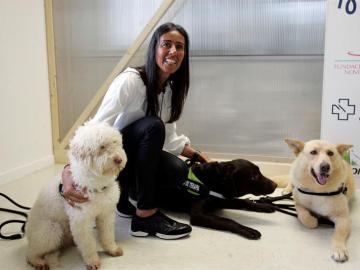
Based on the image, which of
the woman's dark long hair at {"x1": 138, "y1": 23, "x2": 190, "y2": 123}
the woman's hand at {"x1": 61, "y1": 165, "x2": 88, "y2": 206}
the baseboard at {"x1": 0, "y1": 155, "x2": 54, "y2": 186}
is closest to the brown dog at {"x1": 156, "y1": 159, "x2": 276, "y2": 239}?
the woman's dark long hair at {"x1": 138, "y1": 23, "x2": 190, "y2": 123}

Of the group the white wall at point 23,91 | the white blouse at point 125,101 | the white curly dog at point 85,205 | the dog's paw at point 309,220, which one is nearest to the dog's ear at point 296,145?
the dog's paw at point 309,220

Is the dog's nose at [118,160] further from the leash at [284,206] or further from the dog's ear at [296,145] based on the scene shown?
the leash at [284,206]

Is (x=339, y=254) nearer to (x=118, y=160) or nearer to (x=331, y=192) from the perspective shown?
(x=331, y=192)

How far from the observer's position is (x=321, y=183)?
189 centimetres

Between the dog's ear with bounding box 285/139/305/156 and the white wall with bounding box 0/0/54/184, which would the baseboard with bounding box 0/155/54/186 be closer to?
the white wall with bounding box 0/0/54/184

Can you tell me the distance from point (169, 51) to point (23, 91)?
5.19 ft

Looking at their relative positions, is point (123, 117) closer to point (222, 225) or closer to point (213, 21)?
point (222, 225)

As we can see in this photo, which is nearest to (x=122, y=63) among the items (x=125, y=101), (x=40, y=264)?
(x=125, y=101)

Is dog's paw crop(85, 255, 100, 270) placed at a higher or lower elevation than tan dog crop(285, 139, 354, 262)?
lower

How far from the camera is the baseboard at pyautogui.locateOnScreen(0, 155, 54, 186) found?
2789 mm

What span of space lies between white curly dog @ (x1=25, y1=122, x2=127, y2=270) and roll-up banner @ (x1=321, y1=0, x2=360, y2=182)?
5.09ft

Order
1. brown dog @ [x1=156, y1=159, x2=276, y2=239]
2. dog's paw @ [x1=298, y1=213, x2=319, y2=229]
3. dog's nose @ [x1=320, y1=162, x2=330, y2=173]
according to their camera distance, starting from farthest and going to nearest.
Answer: brown dog @ [x1=156, y1=159, x2=276, y2=239], dog's paw @ [x1=298, y1=213, x2=319, y2=229], dog's nose @ [x1=320, y1=162, x2=330, y2=173]

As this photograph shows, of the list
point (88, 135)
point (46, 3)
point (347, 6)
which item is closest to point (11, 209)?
point (88, 135)

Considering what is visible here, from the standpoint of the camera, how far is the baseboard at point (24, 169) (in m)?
2.79
